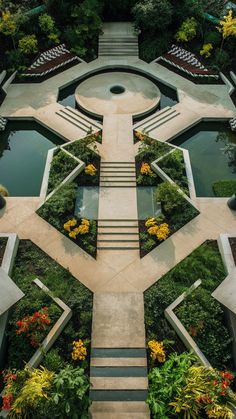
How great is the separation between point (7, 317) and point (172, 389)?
23.1 feet

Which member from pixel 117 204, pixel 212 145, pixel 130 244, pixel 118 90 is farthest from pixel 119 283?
pixel 118 90

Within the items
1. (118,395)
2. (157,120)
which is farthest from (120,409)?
(157,120)

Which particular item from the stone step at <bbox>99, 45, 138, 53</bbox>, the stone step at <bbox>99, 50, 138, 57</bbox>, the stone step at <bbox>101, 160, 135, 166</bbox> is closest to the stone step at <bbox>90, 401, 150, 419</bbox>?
the stone step at <bbox>101, 160, 135, 166</bbox>

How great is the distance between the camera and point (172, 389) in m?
12.3

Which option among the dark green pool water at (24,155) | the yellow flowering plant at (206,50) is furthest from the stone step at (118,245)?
the yellow flowering plant at (206,50)

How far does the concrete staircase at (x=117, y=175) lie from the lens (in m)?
19.9

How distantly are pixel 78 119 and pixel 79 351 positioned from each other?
49.9ft

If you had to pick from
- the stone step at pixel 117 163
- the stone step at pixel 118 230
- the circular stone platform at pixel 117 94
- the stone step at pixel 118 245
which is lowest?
the stone step at pixel 118 245

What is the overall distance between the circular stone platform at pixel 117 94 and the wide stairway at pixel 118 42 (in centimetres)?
279

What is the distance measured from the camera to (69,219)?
18.1m

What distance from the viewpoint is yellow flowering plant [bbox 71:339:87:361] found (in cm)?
1360

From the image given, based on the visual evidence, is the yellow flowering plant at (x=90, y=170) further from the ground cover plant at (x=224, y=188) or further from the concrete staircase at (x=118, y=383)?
the concrete staircase at (x=118, y=383)

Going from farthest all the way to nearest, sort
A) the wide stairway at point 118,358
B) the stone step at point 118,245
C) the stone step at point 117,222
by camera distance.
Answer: the stone step at point 117,222, the stone step at point 118,245, the wide stairway at point 118,358

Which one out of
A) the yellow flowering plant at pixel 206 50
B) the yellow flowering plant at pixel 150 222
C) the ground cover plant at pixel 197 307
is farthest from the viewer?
the yellow flowering plant at pixel 206 50
